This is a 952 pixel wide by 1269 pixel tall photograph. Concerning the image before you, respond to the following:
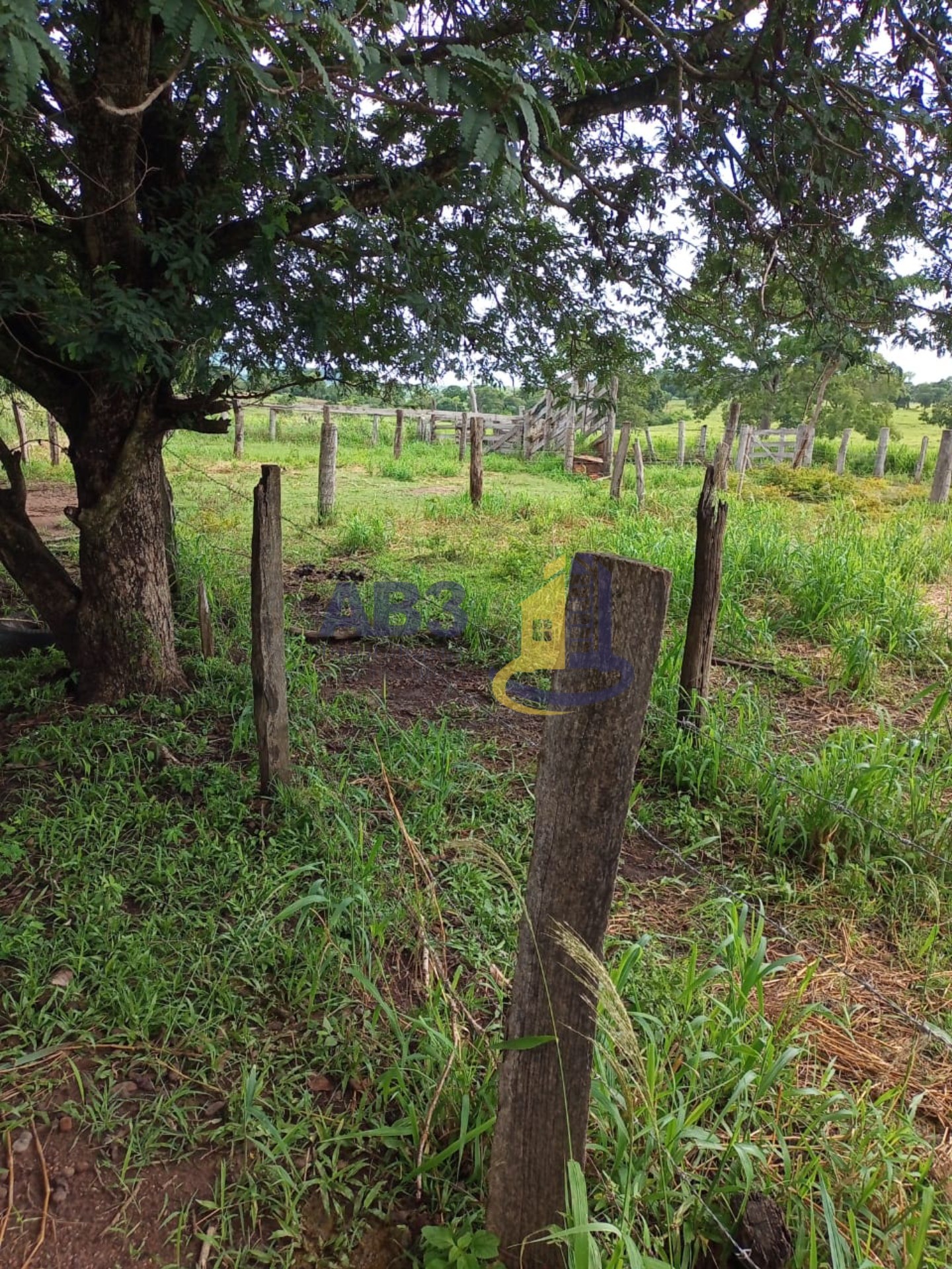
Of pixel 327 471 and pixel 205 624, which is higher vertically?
pixel 327 471

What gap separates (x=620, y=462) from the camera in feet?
38.1

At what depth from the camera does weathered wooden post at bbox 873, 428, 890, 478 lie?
59.4 feet

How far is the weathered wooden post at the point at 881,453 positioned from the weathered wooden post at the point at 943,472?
6769 millimetres

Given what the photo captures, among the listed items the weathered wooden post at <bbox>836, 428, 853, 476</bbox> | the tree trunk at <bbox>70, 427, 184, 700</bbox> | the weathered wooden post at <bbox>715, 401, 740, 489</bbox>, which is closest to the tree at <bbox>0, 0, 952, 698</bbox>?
the tree trunk at <bbox>70, 427, 184, 700</bbox>

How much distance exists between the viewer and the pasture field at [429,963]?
165 centimetres

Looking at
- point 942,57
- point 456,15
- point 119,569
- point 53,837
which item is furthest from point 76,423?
point 942,57

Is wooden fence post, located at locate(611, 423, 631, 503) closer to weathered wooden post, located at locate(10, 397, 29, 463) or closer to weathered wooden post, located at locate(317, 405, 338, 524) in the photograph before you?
weathered wooden post, located at locate(317, 405, 338, 524)

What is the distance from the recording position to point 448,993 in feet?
7.09

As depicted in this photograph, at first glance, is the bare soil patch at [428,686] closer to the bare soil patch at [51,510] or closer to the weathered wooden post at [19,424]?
the weathered wooden post at [19,424]

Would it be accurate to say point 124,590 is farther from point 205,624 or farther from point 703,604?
point 703,604

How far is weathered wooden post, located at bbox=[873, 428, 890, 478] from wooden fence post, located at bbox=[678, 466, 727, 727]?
17.2 m

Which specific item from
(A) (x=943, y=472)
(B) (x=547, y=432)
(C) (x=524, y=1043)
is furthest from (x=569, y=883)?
(B) (x=547, y=432)

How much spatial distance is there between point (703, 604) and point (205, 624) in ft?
9.13

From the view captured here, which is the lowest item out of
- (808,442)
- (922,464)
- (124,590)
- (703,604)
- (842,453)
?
(124,590)
